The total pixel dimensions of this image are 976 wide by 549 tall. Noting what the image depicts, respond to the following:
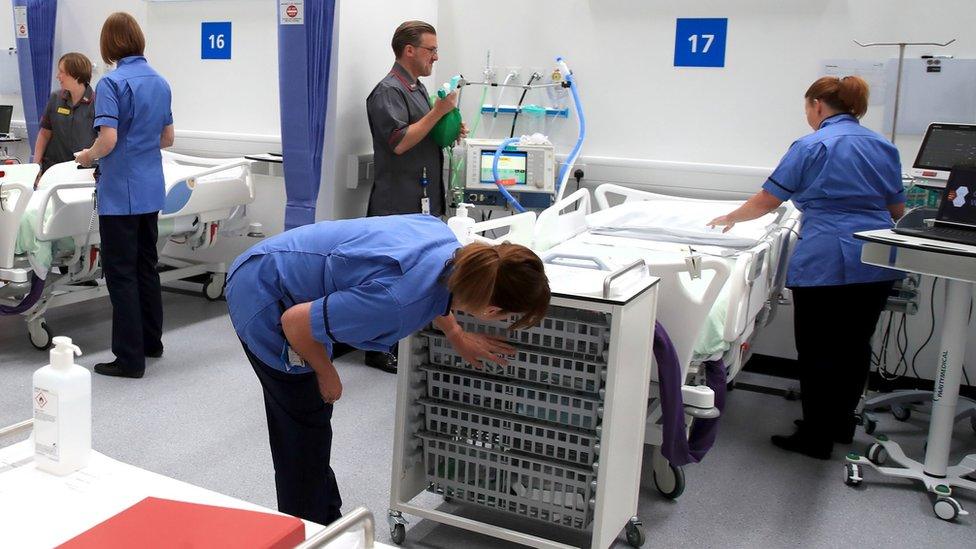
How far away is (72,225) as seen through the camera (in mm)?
4168

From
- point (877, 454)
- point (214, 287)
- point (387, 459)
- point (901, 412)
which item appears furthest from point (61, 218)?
point (901, 412)

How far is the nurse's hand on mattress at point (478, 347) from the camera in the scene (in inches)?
91.7

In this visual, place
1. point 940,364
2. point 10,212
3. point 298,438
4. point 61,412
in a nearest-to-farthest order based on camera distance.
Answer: point 61,412 → point 298,438 → point 940,364 → point 10,212

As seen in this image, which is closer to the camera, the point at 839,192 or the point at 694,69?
the point at 839,192

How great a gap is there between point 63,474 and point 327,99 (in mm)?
3205

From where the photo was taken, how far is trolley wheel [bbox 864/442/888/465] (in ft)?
11.4

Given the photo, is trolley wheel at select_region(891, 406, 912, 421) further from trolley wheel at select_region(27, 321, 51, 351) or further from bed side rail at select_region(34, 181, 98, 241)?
trolley wheel at select_region(27, 321, 51, 351)

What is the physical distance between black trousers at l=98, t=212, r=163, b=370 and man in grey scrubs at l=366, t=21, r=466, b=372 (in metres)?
1.06

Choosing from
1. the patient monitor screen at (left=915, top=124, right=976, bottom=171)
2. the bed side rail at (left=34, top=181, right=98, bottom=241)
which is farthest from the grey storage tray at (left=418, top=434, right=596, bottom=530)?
the bed side rail at (left=34, top=181, right=98, bottom=241)

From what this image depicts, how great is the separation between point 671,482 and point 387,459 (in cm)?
105

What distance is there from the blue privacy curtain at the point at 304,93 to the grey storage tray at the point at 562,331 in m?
2.11

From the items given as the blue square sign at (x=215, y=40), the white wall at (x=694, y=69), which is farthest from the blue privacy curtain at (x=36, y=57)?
the white wall at (x=694, y=69)

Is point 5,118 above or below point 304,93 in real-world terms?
below

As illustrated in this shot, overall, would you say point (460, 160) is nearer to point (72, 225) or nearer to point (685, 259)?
point (72, 225)
